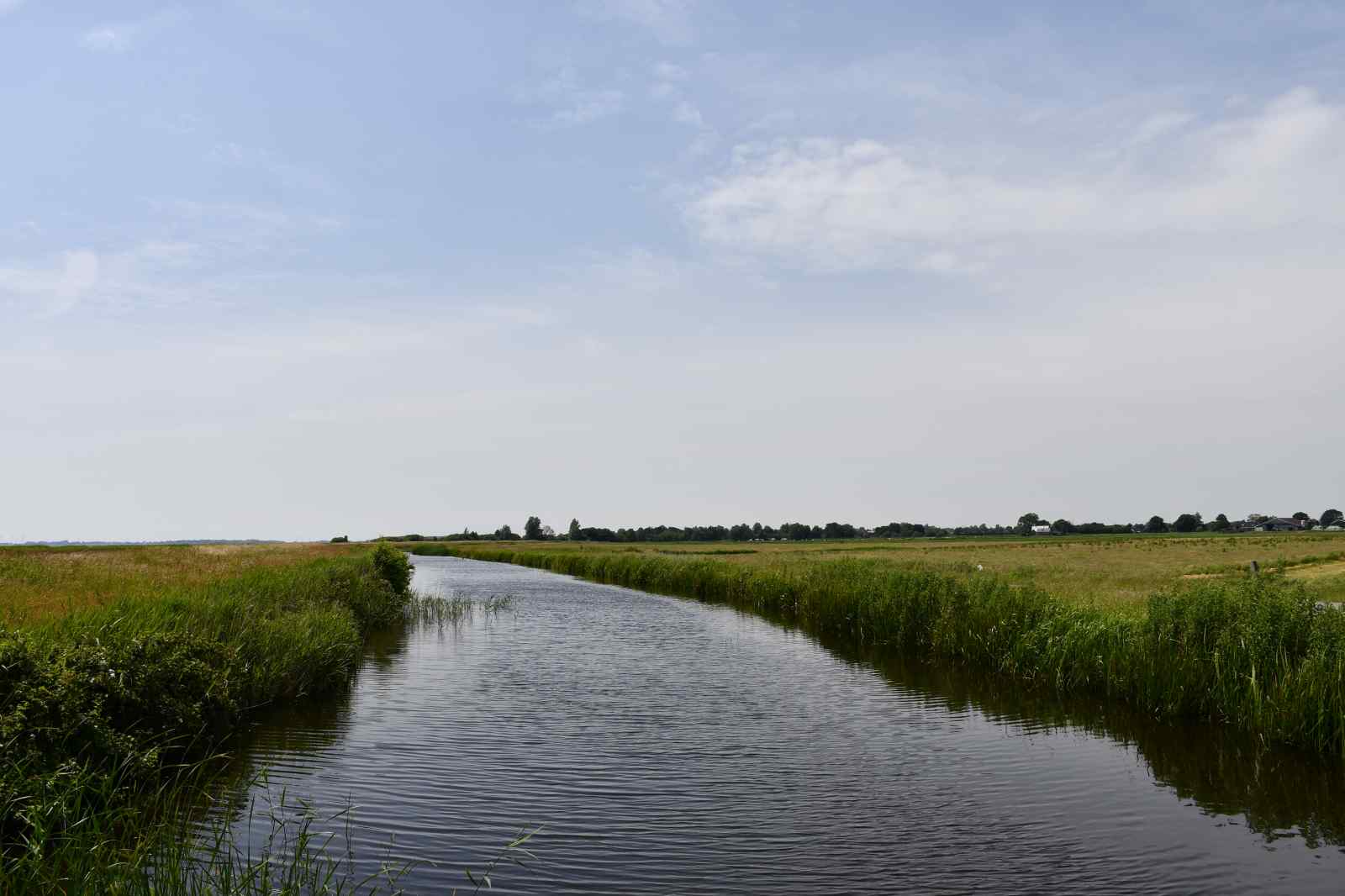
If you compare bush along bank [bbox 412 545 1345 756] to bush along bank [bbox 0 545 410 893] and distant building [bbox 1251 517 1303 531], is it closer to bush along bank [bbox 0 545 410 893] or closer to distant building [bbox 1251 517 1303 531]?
bush along bank [bbox 0 545 410 893]

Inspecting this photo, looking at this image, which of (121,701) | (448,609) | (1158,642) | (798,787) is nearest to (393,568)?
(448,609)

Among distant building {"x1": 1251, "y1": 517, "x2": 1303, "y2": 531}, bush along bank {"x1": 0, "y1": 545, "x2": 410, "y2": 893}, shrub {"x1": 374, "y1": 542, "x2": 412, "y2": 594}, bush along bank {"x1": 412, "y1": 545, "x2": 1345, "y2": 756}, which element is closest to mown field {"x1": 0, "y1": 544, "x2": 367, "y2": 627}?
bush along bank {"x1": 0, "y1": 545, "x2": 410, "y2": 893}

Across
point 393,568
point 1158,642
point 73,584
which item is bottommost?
point 1158,642

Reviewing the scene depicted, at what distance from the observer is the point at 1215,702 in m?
15.0

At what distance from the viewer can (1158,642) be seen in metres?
16.4

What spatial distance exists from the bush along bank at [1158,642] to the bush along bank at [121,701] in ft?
49.7

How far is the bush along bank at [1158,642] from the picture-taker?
13320 millimetres

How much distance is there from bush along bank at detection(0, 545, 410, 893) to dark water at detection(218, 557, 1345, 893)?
1085 mm

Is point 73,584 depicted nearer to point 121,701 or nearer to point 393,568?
point 121,701

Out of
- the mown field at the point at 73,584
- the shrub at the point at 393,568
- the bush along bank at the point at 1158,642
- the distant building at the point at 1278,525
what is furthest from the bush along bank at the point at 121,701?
the distant building at the point at 1278,525

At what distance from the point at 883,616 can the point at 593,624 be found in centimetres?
1122

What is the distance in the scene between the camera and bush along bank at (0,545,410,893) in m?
8.12

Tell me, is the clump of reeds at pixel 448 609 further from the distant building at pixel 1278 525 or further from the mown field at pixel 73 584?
the distant building at pixel 1278 525

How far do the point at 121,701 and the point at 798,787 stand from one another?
9060mm
